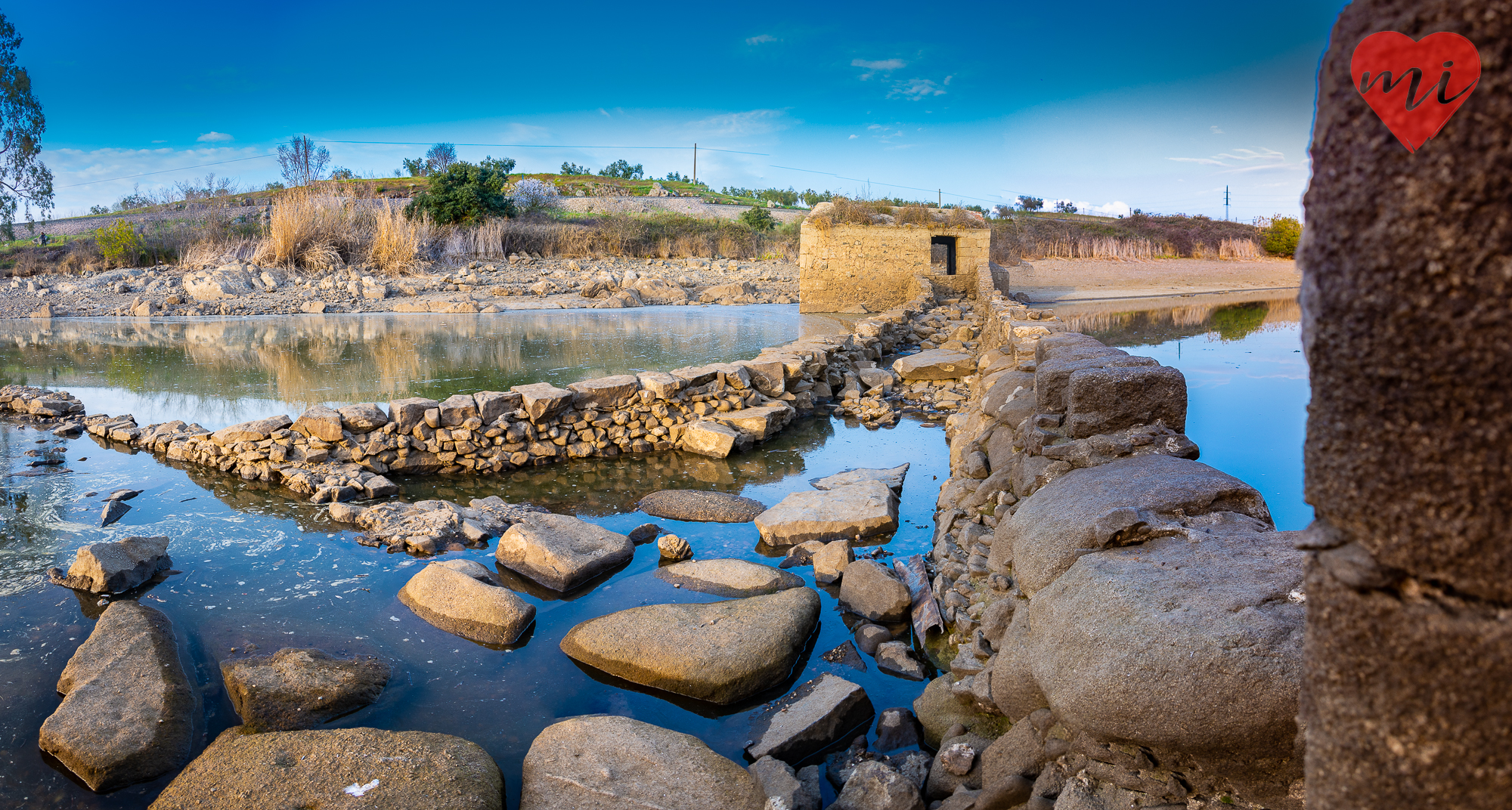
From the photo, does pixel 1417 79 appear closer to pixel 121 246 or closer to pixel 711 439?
pixel 711 439

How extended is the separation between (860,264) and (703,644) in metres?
12.3

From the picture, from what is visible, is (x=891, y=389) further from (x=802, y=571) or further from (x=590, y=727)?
(x=590, y=727)

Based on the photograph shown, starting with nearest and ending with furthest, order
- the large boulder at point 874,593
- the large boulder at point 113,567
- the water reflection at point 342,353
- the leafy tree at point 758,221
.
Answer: the large boulder at point 874,593
the large boulder at point 113,567
the water reflection at point 342,353
the leafy tree at point 758,221

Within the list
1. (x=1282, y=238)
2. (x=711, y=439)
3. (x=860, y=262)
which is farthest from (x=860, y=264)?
(x=1282, y=238)

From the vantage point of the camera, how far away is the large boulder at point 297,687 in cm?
329

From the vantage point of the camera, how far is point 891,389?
9.74 m

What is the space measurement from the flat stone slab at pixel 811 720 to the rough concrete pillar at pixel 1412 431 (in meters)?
2.16

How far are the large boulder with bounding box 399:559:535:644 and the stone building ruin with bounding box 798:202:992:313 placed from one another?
1155 cm

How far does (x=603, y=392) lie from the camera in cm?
744

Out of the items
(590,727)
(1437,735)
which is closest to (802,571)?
(590,727)

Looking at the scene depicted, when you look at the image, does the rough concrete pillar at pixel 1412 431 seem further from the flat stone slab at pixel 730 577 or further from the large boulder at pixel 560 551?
the large boulder at pixel 560 551

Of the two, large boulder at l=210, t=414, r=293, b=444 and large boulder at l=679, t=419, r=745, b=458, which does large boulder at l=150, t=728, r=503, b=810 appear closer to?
large boulder at l=210, t=414, r=293, b=444

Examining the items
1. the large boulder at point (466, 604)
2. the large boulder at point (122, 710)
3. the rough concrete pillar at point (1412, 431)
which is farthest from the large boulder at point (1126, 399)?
the large boulder at point (122, 710)

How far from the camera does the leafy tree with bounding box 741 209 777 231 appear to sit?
3244 centimetres
